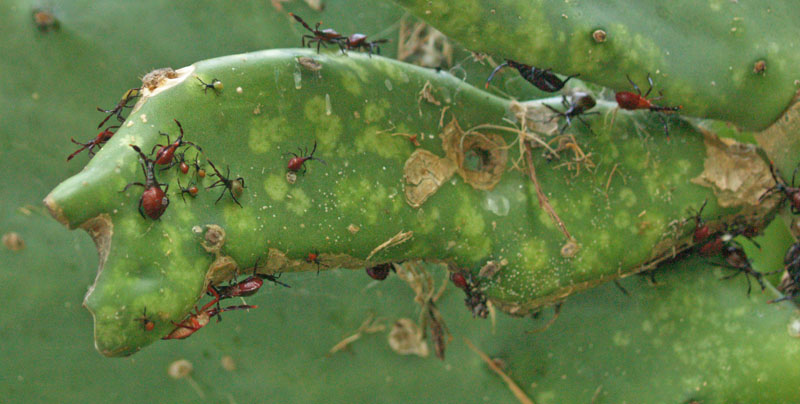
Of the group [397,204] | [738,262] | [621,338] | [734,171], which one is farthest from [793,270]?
[397,204]

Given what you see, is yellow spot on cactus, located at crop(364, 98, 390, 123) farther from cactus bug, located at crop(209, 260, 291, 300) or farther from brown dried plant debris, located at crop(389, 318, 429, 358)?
brown dried plant debris, located at crop(389, 318, 429, 358)

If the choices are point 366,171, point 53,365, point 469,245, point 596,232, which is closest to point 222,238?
point 366,171

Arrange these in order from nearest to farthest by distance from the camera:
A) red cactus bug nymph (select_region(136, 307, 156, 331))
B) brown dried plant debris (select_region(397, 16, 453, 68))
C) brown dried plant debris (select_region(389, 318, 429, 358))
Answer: red cactus bug nymph (select_region(136, 307, 156, 331)) → brown dried plant debris (select_region(389, 318, 429, 358)) → brown dried plant debris (select_region(397, 16, 453, 68))

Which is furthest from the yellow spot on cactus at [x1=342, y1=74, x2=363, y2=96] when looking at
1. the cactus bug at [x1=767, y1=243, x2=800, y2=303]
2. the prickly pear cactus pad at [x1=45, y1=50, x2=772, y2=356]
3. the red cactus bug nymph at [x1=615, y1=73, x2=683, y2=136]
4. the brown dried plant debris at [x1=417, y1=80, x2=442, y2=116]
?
the cactus bug at [x1=767, y1=243, x2=800, y2=303]

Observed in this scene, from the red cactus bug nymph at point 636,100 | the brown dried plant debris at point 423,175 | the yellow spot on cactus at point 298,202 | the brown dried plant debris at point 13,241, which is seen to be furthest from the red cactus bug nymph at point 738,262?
the brown dried plant debris at point 13,241

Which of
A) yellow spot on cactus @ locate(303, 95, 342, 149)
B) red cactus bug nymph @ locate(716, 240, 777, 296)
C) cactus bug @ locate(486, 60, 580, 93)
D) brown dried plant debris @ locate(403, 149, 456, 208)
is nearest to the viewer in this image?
yellow spot on cactus @ locate(303, 95, 342, 149)

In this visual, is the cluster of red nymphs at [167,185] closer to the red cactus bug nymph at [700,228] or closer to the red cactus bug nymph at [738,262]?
the red cactus bug nymph at [700,228]

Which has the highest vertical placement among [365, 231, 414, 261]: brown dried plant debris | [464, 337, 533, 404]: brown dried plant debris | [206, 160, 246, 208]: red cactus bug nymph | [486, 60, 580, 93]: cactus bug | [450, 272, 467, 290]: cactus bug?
[486, 60, 580, 93]: cactus bug

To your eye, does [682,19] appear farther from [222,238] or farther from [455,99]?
[222,238]
